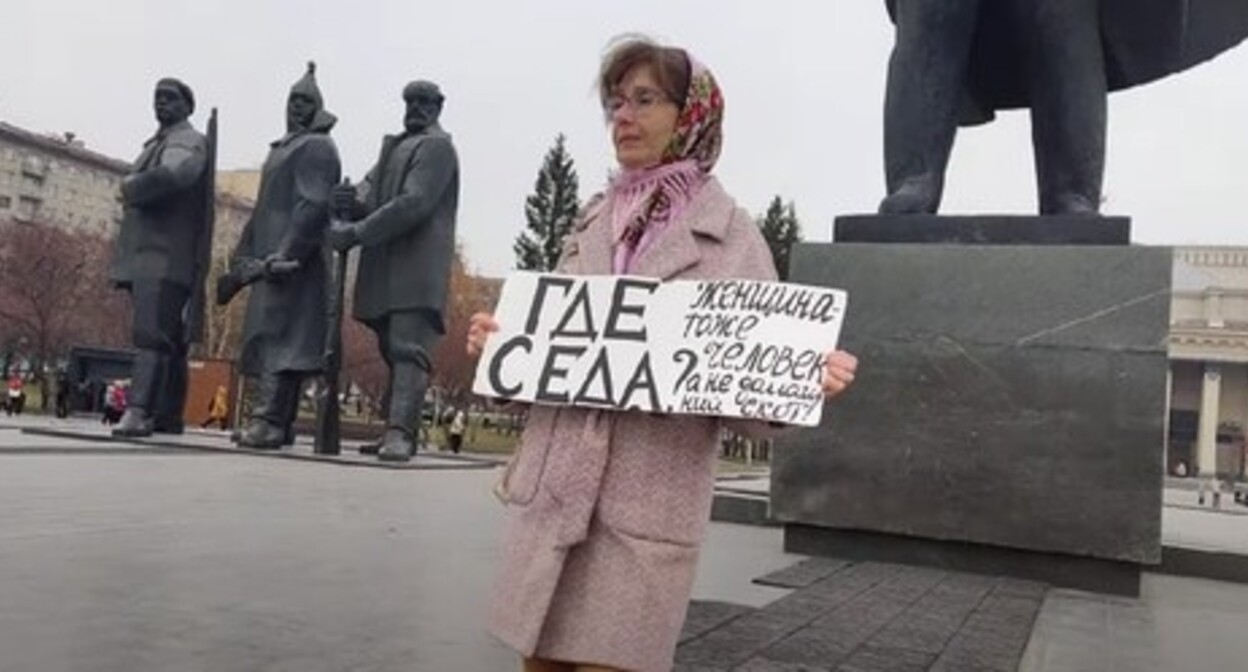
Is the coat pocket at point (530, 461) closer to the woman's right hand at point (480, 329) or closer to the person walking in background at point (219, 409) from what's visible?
the woman's right hand at point (480, 329)

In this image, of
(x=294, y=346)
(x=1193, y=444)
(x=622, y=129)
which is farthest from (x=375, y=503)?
(x=1193, y=444)

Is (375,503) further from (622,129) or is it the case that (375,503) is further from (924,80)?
(622,129)

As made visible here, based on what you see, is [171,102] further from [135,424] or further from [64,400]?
[64,400]

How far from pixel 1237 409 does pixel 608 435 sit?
9308 cm

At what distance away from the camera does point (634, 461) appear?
2.06 metres

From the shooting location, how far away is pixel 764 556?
265 inches

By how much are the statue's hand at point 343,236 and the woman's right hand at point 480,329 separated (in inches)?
392

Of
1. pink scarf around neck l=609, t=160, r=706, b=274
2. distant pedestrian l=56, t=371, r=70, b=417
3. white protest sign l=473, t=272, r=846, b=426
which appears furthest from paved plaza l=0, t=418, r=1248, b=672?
distant pedestrian l=56, t=371, r=70, b=417

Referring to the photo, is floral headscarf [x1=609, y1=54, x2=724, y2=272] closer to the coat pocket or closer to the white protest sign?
the white protest sign

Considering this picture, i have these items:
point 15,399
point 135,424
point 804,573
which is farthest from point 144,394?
point 15,399

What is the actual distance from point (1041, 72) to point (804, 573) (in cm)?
340

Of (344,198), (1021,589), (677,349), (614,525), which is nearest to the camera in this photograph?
(614,525)

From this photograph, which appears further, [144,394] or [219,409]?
[219,409]

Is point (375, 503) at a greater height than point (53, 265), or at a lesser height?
lesser
